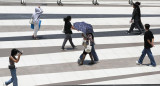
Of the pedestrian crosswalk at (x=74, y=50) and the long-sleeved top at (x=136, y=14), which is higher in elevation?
the long-sleeved top at (x=136, y=14)

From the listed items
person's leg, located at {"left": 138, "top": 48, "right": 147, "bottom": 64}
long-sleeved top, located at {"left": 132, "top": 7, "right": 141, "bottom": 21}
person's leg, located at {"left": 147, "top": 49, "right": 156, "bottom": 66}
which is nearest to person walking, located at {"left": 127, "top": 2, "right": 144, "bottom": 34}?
long-sleeved top, located at {"left": 132, "top": 7, "right": 141, "bottom": 21}

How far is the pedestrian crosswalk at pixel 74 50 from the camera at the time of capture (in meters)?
13.6

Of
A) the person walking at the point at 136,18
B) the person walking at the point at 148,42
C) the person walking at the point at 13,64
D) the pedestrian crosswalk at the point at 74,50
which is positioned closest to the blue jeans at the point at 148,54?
the person walking at the point at 148,42

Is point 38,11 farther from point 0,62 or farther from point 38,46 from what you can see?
point 0,62

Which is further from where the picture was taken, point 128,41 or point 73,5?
point 73,5

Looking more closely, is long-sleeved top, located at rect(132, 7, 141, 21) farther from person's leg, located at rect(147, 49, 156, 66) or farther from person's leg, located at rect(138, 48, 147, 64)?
person's leg, located at rect(147, 49, 156, 66)

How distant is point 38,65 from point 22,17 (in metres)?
6.64

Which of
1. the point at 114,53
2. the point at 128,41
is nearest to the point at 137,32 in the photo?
the point at 128,41

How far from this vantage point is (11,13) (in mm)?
21125

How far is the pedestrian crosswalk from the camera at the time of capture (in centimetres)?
1356

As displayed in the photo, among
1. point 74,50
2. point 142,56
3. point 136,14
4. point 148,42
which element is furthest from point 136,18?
point 148,42

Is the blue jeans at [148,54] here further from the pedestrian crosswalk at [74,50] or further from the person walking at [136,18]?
the person walking at [136,18]

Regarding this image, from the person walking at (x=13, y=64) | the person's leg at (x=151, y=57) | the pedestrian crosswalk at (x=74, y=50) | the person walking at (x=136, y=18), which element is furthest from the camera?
the person walking at (x=136, y=18)

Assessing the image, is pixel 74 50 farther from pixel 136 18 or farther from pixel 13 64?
pixel 13 64
